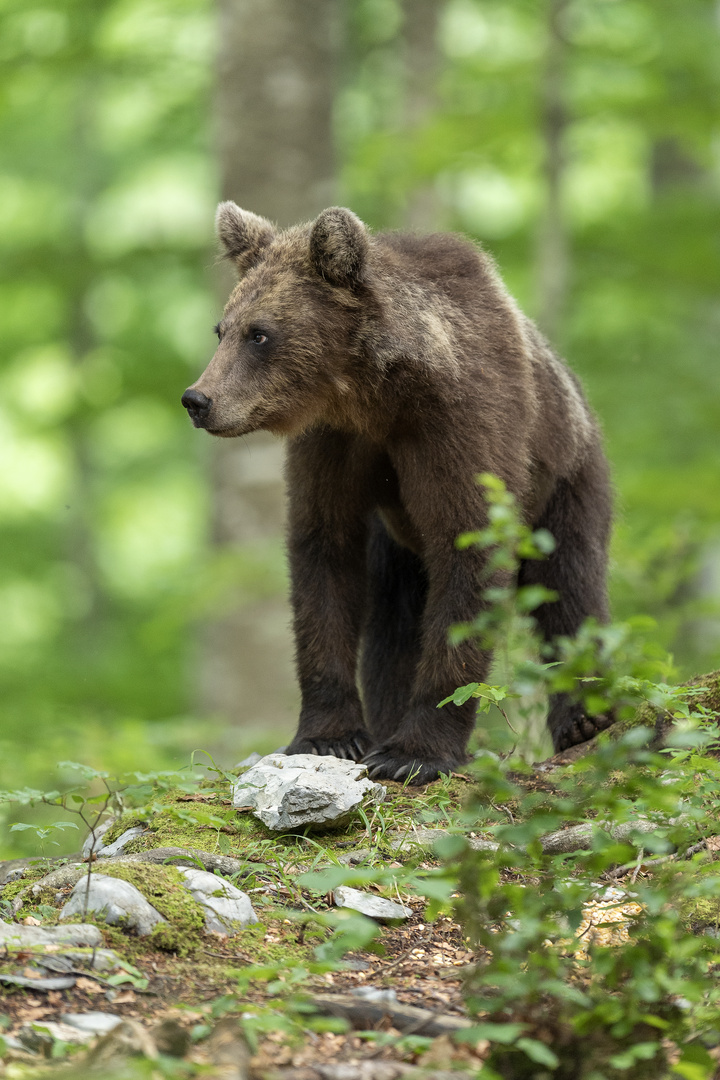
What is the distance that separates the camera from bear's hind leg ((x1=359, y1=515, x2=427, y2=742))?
624 centimetres

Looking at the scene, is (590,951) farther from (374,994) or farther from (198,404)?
(198,404)

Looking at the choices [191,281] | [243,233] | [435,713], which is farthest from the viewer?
[191,281]

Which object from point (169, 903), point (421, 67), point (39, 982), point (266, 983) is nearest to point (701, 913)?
point (266, 983)

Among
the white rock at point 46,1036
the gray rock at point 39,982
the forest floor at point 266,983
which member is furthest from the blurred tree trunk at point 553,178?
the white rock at point 46,1036

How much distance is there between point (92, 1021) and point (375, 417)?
3049mm

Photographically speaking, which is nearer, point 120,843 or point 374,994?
point 374,994

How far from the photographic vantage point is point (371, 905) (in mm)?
3746

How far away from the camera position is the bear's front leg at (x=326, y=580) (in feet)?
18.1

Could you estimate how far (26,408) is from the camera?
19.5 m

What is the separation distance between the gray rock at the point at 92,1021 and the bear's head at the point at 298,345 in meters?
2.83

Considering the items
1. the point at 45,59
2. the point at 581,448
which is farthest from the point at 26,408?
the point at 581,448

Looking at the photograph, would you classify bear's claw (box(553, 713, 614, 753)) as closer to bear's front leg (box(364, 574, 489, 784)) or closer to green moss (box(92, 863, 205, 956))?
bear's front leg (box(364, 574, 489, 784))

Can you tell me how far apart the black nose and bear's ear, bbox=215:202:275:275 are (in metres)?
0.89

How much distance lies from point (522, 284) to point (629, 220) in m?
2.50
